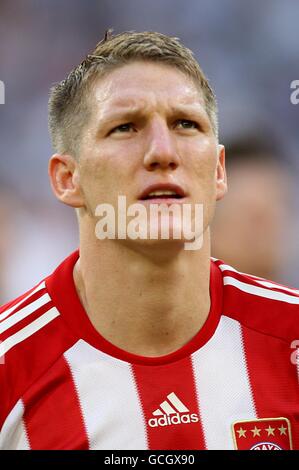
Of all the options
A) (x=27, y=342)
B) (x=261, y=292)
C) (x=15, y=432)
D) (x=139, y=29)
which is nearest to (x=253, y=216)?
(x=261, y=292)

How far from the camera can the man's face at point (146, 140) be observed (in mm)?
1895

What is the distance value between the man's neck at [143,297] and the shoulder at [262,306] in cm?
13

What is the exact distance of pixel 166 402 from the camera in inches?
77.0

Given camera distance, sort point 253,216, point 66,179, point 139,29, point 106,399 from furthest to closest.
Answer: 1. point 139,29
2. point 253,216
3. point 66,179
4. point 106,399

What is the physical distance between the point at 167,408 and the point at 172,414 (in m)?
A: 0.02

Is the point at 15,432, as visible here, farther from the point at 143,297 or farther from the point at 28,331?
the point at 143,297

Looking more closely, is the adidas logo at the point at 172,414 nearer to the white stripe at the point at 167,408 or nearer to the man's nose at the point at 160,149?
the white stripe at the point at 167,408

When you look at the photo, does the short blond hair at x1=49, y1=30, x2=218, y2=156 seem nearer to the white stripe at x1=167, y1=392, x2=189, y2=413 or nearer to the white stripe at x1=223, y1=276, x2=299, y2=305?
the white stripe at x1=223, y1=276, x2=299, y2=305

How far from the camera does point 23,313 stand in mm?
2096

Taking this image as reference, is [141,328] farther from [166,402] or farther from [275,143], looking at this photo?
[275,143]

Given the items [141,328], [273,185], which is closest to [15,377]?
[141,328]

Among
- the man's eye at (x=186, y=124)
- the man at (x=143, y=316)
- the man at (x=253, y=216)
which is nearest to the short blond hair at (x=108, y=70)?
the man at (x=143, y=316)
